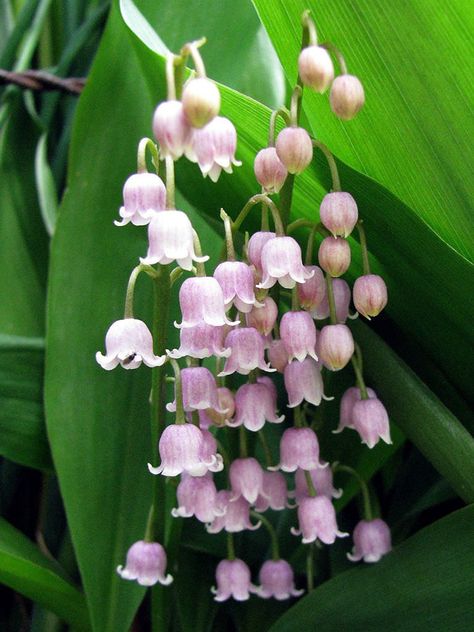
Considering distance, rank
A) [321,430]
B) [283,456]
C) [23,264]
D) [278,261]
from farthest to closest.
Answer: [23,264] → [321,430] → [283,456] → [278,261]

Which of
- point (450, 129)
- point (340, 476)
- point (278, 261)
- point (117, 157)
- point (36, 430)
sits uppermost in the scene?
point (450, 129)

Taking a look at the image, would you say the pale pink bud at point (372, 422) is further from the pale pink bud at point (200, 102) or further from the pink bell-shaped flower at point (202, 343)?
the pale pink bud at point (200, 102)

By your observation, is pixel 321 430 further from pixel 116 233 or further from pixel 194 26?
pixel 194 26

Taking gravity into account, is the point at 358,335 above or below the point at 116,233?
above

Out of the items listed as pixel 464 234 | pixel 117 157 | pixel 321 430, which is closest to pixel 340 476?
pixel 321 430

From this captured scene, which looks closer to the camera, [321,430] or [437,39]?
[437,39]

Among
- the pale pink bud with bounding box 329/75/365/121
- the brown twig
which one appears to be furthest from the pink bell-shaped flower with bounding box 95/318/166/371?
the brown twig

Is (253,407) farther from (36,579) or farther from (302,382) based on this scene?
(36,579)

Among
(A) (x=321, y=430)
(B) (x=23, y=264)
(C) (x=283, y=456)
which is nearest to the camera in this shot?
(C) (x=283, y=456)
